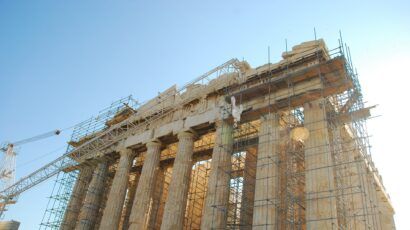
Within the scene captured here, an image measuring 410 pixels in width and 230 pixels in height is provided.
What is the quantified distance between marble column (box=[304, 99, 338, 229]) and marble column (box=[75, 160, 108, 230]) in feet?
61.5

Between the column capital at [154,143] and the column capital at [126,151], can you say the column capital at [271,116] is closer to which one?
the column capital at [154,143]

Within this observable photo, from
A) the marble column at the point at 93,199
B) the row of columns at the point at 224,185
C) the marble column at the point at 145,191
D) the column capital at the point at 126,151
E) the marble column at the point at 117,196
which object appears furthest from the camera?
the column capital at the point at 126,151

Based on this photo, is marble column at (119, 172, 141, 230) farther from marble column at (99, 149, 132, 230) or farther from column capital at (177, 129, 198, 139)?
column capital at (177, 129, 198, 139)

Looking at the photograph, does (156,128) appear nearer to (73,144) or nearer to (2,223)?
(73,144)

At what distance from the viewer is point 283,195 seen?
77.2 ft

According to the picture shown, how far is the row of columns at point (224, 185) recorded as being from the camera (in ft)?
63.2

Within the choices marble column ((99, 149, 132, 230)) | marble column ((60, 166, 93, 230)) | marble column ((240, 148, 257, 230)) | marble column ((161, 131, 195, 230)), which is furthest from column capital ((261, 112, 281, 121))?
marble column ((60, 166, 93, 230))

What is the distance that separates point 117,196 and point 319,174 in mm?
15822

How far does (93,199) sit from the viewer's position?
104 feet

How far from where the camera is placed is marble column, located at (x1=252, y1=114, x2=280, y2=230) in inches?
793

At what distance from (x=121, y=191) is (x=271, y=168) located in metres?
12.9

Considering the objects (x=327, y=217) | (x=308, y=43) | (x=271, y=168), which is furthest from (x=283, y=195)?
(x=308, y=43)

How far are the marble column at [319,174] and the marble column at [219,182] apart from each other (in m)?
5.14

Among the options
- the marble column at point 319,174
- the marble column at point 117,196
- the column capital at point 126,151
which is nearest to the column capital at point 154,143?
the column capital at point 126,151
